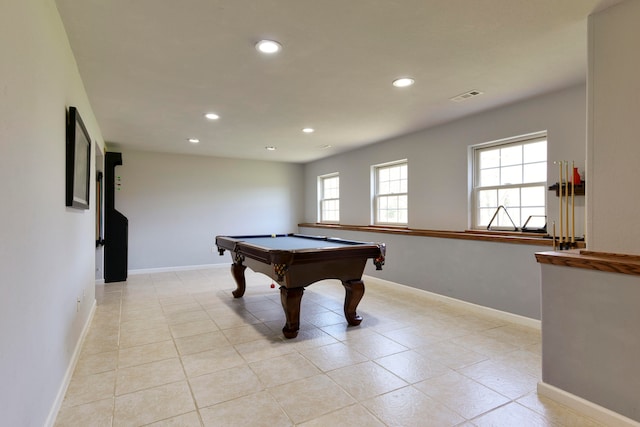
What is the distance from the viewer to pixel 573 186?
2.96 meters

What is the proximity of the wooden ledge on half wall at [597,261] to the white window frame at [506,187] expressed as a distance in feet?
5.26

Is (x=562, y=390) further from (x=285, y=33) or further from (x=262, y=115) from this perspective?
(x=262, y=115)

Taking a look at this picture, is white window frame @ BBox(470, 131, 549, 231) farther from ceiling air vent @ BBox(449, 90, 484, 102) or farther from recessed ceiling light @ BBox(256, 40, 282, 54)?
recessed ceiling light @ BBox(256, 40, 282, 54)

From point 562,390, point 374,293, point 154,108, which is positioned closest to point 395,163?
point 374,293

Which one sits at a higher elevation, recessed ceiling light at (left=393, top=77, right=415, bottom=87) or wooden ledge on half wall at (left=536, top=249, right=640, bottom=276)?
recessed ceiling light at (left=393, top=77, right=415, bottom=87)

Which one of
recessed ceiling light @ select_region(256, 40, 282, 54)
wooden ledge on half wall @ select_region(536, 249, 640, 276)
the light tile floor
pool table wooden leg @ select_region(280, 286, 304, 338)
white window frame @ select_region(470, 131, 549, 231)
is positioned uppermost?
recessed ceiling light @ select_region(256, 40, 282, 54)

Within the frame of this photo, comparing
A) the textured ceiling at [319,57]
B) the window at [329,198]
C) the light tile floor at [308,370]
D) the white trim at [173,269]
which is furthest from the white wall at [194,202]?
the light tile floor at [308,370]

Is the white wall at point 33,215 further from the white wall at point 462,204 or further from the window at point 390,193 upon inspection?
the window at point 390,193

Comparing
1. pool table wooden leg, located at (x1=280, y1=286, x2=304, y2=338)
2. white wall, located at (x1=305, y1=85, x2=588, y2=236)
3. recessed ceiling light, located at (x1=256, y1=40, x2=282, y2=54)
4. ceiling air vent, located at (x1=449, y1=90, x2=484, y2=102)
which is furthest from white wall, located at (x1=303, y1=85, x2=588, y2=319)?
recessed ceiling light, located at (x1=256, y1=40, x2=282, y2=54)

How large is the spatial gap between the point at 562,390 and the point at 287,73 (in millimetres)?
2924

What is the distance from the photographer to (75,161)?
246 cm

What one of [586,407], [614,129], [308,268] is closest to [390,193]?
[308,268]

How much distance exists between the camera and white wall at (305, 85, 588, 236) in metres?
3.23

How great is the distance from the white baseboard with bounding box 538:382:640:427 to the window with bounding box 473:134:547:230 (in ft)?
6.53
